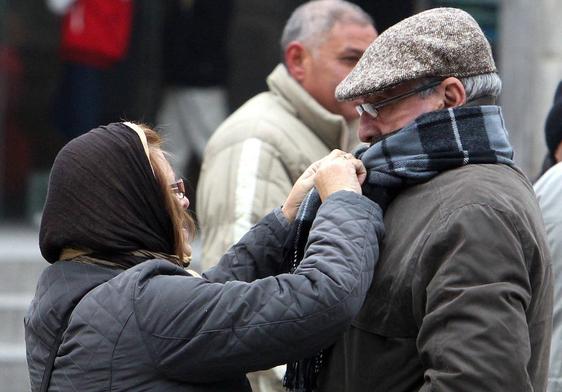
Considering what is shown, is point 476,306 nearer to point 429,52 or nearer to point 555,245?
point 429,52

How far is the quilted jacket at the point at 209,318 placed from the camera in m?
2.41

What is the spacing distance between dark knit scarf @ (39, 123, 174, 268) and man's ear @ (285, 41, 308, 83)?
1.90m

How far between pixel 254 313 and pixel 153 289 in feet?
0.70

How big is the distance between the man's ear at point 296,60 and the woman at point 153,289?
1.83 metres

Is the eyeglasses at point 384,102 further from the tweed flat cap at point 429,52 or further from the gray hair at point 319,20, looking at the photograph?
the gray hair at point 319,20

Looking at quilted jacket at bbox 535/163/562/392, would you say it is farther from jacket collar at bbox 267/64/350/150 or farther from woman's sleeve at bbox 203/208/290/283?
jacket collar at bbox 267/64/350/150

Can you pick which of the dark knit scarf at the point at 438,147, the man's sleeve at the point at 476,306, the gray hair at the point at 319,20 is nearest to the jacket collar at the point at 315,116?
the gray hair at the point at 319,20

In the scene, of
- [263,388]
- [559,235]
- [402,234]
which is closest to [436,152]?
[402,234]

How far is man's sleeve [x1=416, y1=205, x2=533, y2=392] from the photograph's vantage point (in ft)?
7.57

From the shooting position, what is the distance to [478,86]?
257 centimetres

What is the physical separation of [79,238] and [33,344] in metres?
0.27

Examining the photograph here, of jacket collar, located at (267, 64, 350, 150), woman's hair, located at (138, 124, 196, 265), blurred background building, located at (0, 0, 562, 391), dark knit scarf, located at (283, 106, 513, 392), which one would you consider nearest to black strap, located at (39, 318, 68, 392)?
woman's hair, located at (138, 124, 196, 265)

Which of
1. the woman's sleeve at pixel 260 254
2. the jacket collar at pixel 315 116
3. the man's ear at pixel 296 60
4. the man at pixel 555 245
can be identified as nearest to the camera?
the woman's sleeve at pixel 260 254

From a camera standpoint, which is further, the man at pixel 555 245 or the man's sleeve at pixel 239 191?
the man's sleeve at pixel 239 191
